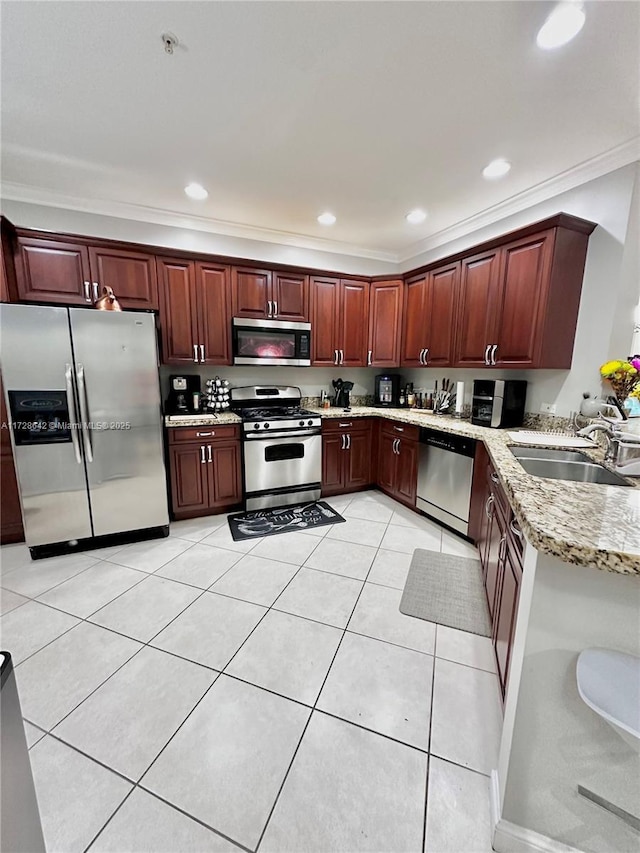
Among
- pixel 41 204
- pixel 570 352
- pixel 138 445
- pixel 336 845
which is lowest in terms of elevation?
pixel 336 845

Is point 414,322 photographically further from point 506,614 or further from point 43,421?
point 43,421

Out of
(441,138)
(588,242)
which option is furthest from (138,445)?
(588,242)

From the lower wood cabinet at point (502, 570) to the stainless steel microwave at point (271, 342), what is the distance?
2290mm

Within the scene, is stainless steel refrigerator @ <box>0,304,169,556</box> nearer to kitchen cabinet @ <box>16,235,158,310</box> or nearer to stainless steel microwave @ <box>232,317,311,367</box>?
kitchen cabinet @ <box>16,235,158,310</box>

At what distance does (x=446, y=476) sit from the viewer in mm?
2938

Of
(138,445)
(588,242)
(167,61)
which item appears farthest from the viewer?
(138,445)

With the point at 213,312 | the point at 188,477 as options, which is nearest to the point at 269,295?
the point at 213,312

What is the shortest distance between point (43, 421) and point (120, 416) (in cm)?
49

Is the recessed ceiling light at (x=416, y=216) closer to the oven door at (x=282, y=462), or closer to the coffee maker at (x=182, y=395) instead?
the oven door at (x=282, y=462)

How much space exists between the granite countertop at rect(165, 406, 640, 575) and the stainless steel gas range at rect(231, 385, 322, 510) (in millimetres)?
1986

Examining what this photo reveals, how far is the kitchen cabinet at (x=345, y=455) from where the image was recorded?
11.8 feet

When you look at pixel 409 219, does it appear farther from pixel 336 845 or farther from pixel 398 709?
pixel 336 845

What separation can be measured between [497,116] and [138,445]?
127 inches

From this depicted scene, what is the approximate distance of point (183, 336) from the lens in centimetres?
316
